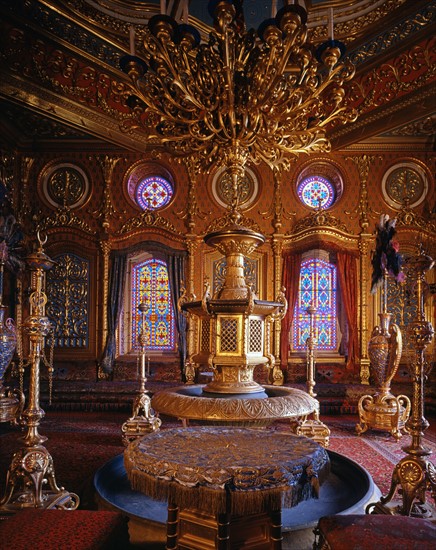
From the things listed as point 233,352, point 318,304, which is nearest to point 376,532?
point 233,352

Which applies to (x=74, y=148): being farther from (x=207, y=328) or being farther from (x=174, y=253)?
(x=207, y=328)

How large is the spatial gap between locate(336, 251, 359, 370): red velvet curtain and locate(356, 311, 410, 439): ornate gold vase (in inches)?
79.9

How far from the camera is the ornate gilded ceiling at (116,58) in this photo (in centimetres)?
666

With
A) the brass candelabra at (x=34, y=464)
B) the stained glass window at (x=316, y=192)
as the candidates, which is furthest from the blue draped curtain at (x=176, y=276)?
the brass candelabra at (x=34, y=464)

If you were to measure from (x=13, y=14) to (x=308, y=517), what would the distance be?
715cm

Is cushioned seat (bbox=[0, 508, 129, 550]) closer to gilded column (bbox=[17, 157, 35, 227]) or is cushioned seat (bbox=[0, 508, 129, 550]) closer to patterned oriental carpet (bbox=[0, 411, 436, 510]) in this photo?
patterned oriental carpet (bbox=[0, 411, 436, 510])

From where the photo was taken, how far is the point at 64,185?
9164 millimetres

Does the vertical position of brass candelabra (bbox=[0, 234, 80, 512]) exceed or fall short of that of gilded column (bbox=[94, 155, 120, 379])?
it falls short

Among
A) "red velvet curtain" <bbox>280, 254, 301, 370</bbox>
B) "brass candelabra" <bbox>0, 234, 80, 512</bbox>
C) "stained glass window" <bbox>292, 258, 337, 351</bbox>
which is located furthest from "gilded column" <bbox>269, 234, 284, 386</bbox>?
"brass candelabra" <bbox>0, 234, 80, 512</bbox>

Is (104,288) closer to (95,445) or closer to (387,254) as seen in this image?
(95,445)

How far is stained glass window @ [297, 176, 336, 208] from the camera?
30.0ft

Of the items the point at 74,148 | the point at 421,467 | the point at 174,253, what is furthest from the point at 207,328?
the point at 74,148

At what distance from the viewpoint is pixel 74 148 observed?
9062 mm

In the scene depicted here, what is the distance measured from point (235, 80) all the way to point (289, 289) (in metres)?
5.16
